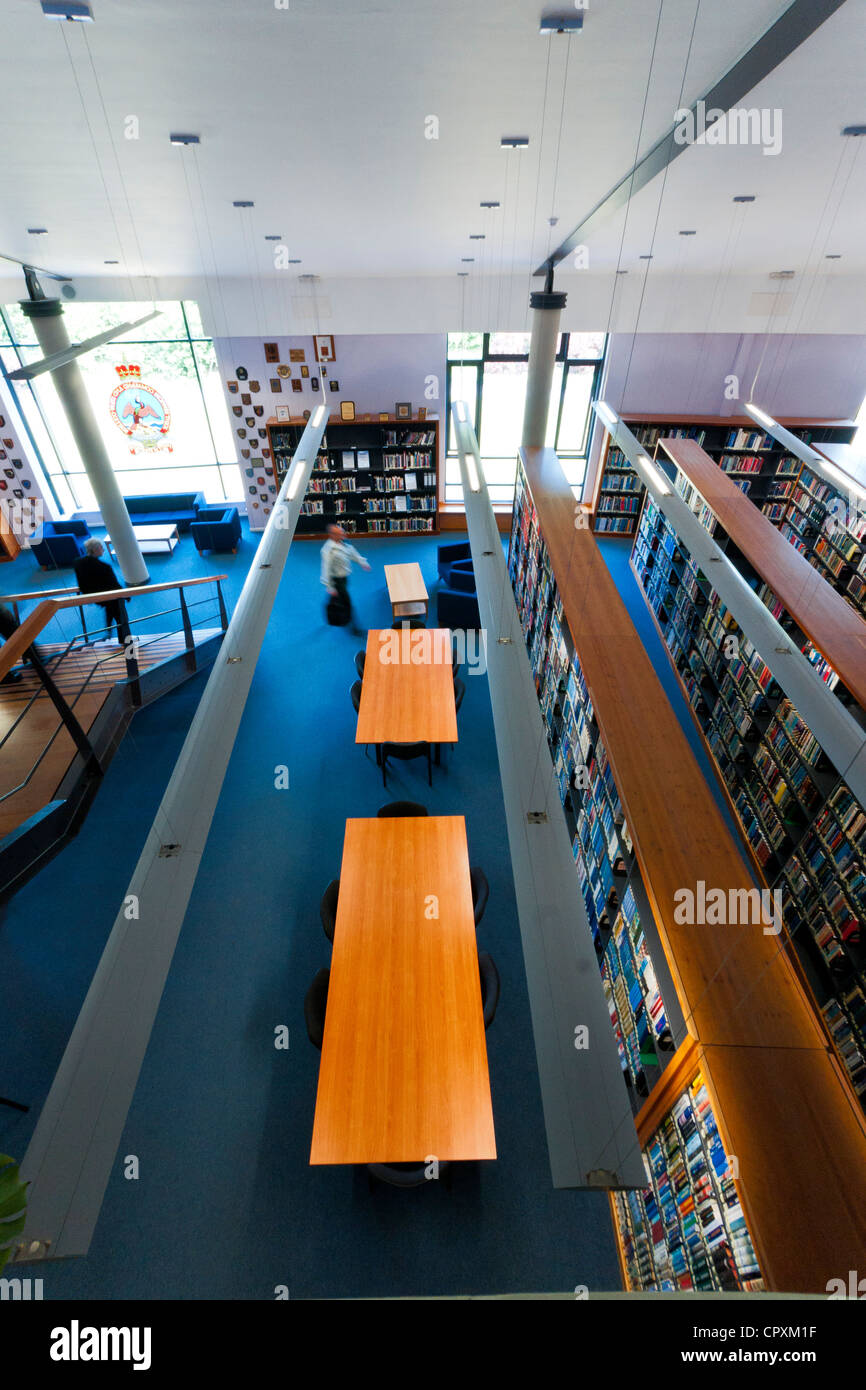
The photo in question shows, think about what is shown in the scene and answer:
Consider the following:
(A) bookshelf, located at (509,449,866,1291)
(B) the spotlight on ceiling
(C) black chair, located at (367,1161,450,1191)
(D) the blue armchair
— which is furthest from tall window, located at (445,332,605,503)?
(C) black chair, located at (367,1161,450,1191)

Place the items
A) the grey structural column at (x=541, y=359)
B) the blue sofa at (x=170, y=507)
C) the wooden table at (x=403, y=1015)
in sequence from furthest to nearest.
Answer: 1. the blue sofa at (x=170, y=507)
2. the grey structural column at (x=541, y=359)
3. the wooden table at (x=403, y=1015)

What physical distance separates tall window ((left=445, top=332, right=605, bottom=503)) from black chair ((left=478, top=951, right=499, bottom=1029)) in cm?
768

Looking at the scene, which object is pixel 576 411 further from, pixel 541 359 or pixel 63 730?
pixel 63 730

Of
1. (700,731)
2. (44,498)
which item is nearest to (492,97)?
(700,731)

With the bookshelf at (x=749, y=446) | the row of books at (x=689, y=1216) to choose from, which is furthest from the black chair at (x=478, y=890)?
the bookshelf at (x=749, y=446)

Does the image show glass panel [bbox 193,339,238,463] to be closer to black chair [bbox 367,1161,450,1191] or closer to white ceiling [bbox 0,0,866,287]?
white ceiling [bbox 0,0,866,287]

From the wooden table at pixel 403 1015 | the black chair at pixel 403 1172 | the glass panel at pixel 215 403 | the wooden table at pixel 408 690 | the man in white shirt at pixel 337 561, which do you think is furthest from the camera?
the glass panel at pixel 215 403

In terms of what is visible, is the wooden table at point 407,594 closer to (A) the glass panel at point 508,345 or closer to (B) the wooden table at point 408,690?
(B) the wooden table at point 408,690

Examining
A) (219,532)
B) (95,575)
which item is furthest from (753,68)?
(219,532)

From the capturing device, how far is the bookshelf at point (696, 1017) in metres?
2.23

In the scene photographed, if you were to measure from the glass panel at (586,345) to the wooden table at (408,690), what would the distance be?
6.50 m

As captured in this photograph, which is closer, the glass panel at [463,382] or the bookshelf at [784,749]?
the bookshelf at [784,749]

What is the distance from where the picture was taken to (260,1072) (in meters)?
3.97
